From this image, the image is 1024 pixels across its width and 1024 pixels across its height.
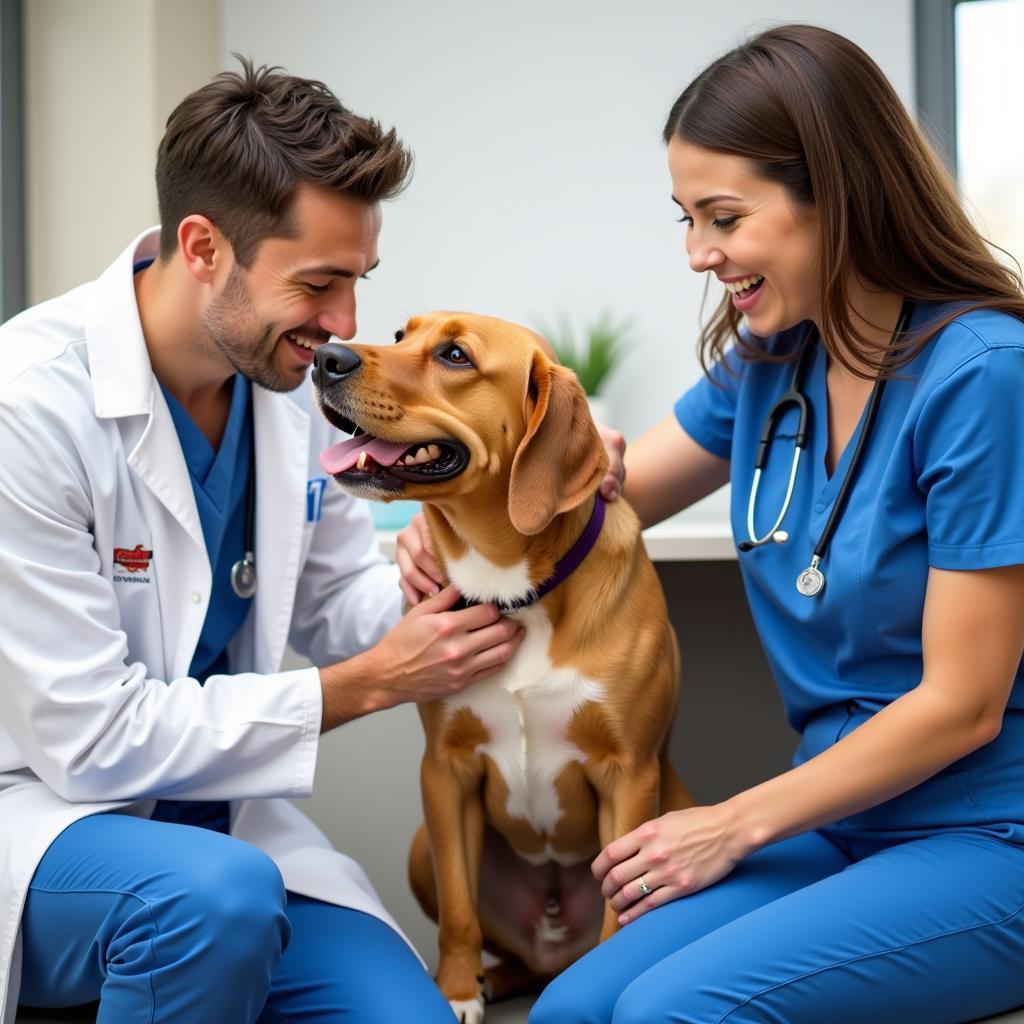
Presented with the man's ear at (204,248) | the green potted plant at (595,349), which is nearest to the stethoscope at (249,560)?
the man's ear at (204,248)

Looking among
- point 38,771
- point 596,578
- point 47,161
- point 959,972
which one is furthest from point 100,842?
point 47,161

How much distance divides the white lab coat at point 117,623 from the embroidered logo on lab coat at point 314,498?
0.07 m

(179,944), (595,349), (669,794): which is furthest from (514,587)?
(595,349)

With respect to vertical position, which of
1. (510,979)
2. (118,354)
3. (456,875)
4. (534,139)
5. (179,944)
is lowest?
(510,979)

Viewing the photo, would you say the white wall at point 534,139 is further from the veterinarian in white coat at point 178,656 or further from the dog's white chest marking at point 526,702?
the dog's white chest marking at point 526,702

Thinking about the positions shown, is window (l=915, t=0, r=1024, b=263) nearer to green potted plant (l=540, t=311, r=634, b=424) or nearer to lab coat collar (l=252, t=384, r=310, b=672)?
green potted plant (l=540, t=311, r=634, b=424)

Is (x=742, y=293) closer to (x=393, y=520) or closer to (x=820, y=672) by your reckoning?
(x=820, y=672)

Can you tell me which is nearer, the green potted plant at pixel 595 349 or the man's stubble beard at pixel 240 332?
the man's stubble beard at pixel 240 332

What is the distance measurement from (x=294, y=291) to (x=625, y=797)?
87cm

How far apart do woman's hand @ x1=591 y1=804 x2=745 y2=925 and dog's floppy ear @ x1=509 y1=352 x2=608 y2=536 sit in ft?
1.36

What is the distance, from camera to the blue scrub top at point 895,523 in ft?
4.54

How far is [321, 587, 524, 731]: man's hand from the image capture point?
1.63m

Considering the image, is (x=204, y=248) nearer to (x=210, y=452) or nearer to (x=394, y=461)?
(x=210, y=452)

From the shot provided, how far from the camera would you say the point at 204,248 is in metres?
1.76
